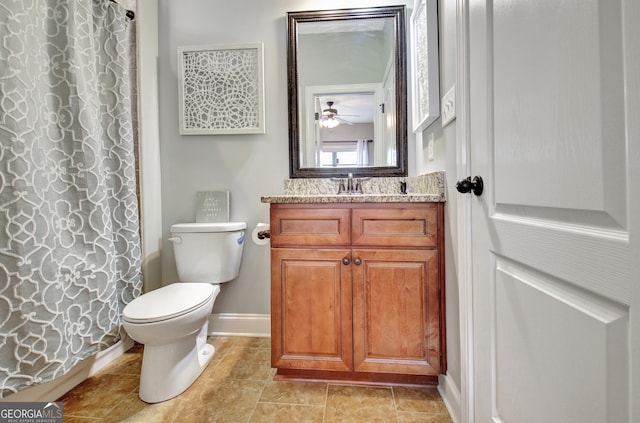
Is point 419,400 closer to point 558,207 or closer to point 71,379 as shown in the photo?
point 558,207

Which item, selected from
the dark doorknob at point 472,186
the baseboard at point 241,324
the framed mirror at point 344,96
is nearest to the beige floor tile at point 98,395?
the baseboard at point 241,324

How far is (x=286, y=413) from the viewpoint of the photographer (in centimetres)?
114

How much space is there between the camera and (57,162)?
1.20 meters

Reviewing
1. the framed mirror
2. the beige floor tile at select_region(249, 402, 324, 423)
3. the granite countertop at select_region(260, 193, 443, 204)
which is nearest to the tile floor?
the beige floor tile at select_region(249, 402, 324, 423)

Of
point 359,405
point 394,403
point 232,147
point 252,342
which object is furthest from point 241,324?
point 232,147

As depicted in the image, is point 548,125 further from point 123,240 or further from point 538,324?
point 123,240

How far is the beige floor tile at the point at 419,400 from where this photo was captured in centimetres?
116

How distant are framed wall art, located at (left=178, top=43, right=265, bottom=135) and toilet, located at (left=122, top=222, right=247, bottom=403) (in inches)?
27.0

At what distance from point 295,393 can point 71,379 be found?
1091mm

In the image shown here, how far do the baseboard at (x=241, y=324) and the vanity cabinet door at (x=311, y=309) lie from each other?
1.88ft

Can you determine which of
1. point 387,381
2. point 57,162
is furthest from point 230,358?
point 57,162

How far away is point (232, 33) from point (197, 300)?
1.68m

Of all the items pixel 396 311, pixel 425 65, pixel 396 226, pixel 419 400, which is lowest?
pixel 419 400

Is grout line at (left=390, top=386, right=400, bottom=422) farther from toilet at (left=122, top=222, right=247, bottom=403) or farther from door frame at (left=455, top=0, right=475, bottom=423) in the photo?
toilet at (left=122, top=222, right=247, bottom=403)
